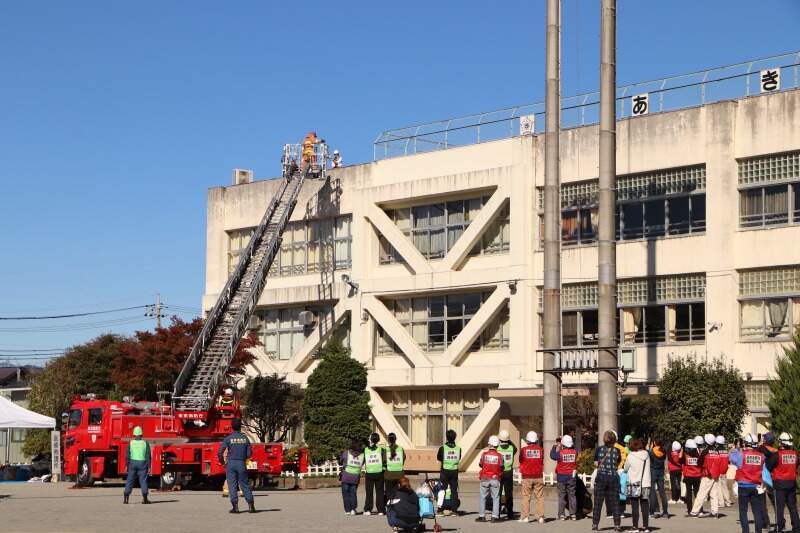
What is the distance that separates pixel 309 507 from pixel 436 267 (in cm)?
2330

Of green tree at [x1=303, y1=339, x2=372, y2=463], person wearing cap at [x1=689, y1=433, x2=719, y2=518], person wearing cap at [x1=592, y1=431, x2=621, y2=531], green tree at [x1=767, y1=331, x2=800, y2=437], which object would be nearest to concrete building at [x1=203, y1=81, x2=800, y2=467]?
green tree at [x1=303, y1=339, x2=372, y2=463]

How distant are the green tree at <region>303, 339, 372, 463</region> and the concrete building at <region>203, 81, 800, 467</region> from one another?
2.62 m

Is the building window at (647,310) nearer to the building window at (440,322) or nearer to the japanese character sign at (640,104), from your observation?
the building window at (440,322)

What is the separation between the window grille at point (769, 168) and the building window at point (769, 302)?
112 inches

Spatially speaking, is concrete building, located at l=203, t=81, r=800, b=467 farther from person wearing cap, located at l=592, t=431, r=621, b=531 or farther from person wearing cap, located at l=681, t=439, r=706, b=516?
person wearing cap, located at l=592, t=431, r=621, b=531

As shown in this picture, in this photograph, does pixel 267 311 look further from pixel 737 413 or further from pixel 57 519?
pixel 57 519

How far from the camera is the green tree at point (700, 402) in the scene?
41062 mm

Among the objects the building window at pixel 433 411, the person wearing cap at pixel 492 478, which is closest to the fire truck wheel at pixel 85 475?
the building window at pixel 433 411

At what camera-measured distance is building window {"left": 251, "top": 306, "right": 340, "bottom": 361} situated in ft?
192

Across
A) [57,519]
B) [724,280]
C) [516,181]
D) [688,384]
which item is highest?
[516,181]

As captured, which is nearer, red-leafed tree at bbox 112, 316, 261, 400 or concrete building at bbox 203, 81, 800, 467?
concrete building at bbox 203, 81, 800, 467

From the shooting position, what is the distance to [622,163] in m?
47.2

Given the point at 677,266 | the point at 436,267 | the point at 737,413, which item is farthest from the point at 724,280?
the point at 436,267

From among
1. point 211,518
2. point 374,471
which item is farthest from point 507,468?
point 211,518
